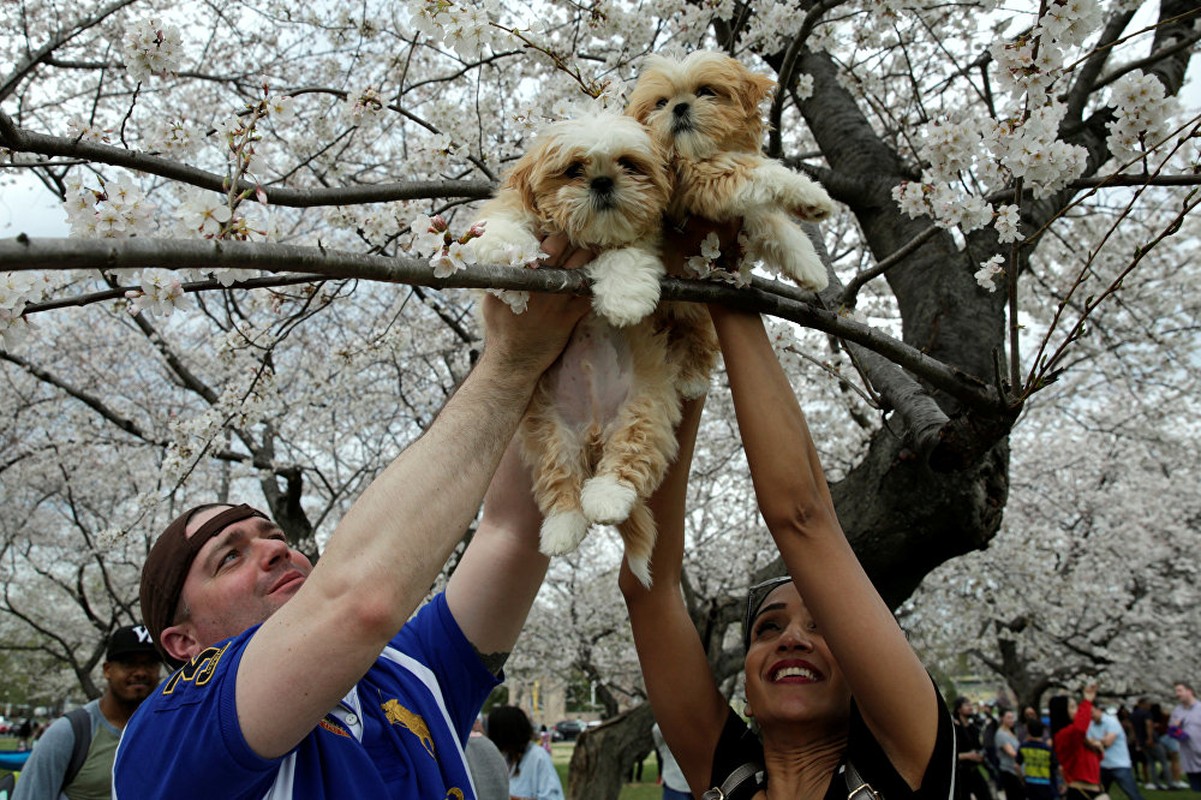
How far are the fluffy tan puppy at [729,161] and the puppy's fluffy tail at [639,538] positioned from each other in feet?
2.22

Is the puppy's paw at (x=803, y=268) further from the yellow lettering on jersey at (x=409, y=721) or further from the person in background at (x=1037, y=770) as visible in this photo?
the person in background at (x=1037, y=770)

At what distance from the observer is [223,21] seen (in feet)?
27.7

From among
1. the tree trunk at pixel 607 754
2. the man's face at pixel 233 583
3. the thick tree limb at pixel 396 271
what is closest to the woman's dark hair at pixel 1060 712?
the tree trunk at pixel 607 754

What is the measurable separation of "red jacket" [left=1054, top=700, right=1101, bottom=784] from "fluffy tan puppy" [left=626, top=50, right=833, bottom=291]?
29.8 feet

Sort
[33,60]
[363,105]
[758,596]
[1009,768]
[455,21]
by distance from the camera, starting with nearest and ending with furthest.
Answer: [758,596], [455,21], [33,60], [363,105], [1009,768]

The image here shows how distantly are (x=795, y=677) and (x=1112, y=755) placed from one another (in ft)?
37.2

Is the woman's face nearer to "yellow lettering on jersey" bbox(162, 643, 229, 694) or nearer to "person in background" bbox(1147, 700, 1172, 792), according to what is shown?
"yellow lettering on jersey" bbox(162, 643, 229, 694)

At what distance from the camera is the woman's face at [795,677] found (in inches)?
77.4

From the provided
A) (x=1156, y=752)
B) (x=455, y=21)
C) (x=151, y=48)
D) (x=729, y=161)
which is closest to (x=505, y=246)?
(x=729, y=161)

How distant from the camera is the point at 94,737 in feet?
12.2

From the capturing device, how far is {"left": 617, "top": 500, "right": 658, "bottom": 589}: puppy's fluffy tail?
6.57ft

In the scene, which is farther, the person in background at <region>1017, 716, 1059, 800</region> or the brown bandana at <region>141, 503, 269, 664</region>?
the person in background at <region>1017, 716, 1059, 800</region>

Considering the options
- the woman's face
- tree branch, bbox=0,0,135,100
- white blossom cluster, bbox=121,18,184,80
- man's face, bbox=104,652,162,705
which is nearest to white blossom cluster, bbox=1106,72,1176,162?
the woman's face

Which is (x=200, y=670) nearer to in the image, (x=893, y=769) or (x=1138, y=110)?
(x=893, y=769)
